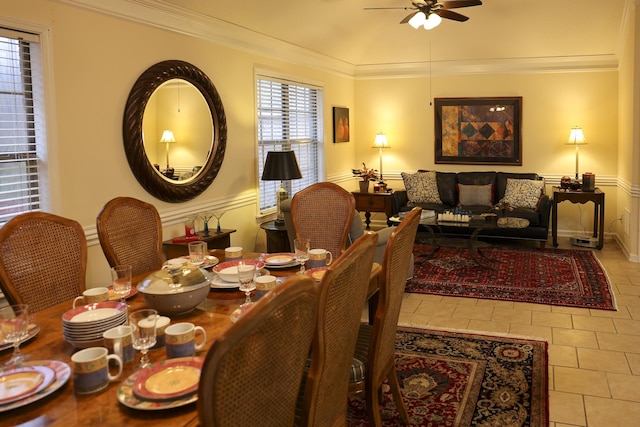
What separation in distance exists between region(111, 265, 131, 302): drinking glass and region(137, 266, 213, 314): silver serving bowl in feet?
0.27

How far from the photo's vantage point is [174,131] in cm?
471

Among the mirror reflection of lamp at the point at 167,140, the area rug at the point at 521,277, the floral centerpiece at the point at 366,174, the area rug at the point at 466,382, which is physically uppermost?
the mirror reflection of lamp at the point at 167,140

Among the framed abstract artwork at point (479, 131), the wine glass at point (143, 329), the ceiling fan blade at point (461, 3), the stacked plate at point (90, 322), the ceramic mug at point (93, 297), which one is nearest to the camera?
the wine glass at point (143, 329)

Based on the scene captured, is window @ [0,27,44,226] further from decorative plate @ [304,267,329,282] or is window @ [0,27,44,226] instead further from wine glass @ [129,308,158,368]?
wine glass @ [129,308,158,368]

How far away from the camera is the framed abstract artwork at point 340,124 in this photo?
7999 millimetres

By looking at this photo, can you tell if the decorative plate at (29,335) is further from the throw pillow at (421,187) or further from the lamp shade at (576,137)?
the lamp shade at (576,137)

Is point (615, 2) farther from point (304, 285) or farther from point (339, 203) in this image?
point (304, 285)

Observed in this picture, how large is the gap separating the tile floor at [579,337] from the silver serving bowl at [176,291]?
1899 millimetres

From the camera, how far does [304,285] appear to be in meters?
1.46

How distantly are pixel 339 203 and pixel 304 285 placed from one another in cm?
216

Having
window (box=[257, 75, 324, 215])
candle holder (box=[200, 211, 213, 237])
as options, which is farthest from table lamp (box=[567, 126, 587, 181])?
candle holder (box=[200, 211, 213, 237])

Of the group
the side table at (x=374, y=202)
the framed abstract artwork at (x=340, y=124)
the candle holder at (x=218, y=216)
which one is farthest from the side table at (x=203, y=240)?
the framed abstract artwork at (x=340, y=124)

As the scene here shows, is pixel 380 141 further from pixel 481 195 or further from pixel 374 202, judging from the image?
pixel 481 195

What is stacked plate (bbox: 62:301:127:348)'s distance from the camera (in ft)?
6.44
